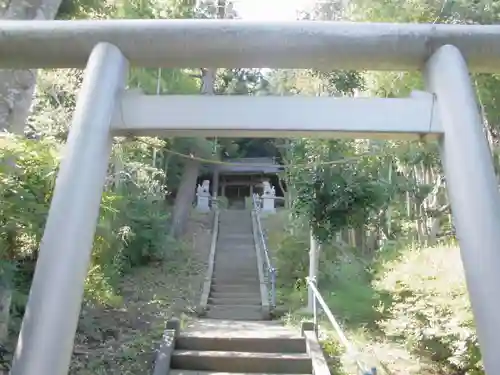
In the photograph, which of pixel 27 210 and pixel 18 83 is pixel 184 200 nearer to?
pixel 18 83

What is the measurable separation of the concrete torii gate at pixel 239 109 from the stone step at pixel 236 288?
25.5 ft

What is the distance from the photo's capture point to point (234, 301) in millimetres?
9500

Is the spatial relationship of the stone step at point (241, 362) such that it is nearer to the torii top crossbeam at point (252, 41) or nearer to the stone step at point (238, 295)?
the torii top crossbeam at point (252, 41)

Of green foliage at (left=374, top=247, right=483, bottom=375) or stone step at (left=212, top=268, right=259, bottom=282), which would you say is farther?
stone step at (left=212, top=268, right=259, bottom=282)

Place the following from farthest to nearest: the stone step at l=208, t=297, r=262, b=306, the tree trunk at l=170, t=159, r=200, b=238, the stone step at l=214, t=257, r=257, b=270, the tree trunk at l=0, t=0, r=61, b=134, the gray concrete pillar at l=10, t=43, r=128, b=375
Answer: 1. the tree trunk at l=170, t=159, r=200, b=238
2. the stone step at l=214, t=257, r=257, b=270
3. the stone step at l=208, t=297, r=262, b=306
4. the tree trunk at l=0, t=0, r=61, b=134
5. the gray concrete pillar at l=10, t=43, r=128, b=375

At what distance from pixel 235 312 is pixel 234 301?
2.24 feet

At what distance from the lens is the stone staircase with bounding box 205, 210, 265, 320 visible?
8891mm

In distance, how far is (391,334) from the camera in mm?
6582

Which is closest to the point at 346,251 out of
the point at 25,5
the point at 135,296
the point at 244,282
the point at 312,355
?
the point at 244,282

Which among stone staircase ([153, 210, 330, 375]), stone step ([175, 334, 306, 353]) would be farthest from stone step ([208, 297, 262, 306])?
stone step ([175, 334, 306, 353])

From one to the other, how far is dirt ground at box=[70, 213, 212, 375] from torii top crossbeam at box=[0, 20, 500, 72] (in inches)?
140

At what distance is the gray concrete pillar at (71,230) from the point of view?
217cm

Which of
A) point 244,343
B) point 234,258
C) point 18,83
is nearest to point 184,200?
point 234,258

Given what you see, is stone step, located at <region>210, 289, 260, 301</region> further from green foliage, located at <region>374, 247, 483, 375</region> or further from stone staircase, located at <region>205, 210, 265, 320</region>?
green foliage, located at <region>374, 247, 483, 375</region>
